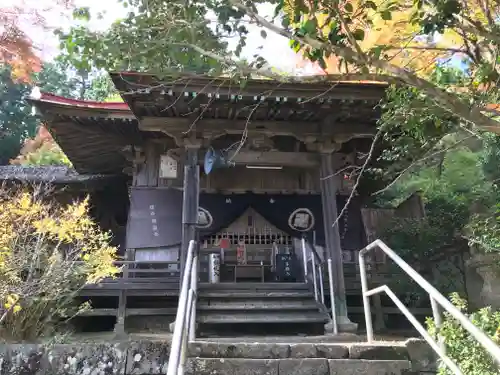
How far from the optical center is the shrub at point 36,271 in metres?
5.80

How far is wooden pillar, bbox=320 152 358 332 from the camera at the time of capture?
7.07m

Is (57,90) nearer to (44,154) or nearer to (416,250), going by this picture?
(44,154)

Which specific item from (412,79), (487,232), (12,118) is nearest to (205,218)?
(487,232)

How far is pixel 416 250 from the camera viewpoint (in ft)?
29.6

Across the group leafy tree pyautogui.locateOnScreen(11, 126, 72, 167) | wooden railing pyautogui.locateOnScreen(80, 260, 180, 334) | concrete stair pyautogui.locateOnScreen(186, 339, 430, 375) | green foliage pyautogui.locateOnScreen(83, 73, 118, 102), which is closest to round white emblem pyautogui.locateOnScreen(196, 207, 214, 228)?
wooden railing pyautogui.locateOnScreen(80, 260, 180, 334)

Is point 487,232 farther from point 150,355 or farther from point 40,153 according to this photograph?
point 40,153

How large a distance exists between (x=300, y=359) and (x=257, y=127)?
5243 mm

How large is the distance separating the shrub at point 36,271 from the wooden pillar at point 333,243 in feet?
11.5

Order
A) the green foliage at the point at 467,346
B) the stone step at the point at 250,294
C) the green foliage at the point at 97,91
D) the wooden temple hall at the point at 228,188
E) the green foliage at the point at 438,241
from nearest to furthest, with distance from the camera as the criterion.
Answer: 1. the green foliage at the point at 467,346
2. the stone step at the point at 250,294
3. the wooden temple hall at the point at 228,188
4. the green foliage at the point at 438,241
5. the green foliage at the point at 97,91

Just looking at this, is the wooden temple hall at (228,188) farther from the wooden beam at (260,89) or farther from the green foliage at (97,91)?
the green foliage at (97,91)

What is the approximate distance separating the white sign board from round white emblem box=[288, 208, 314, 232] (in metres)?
2.88

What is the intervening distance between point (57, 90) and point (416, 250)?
1122 inches

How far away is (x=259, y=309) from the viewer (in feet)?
22.6

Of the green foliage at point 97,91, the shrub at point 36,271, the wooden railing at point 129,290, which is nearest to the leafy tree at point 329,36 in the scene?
the shrub at point 36,271
